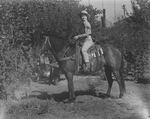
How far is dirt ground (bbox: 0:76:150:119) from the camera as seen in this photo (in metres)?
7.38

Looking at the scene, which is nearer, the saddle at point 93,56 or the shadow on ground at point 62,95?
the saddle at point 93,56

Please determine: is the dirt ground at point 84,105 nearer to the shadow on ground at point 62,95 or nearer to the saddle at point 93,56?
the shadow on ground at point 62,95

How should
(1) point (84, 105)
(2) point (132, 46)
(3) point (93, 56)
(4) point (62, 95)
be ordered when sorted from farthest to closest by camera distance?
(2) point (132, 46) → (4) point (62, 95) → (3) point (93, 56) → (1) point (84, 105)

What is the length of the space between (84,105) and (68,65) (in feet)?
4.57

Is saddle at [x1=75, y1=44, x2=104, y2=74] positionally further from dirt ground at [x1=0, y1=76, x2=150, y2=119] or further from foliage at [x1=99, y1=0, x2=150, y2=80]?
foliage at [x1=99, y1=0, x2=150, y2=80]

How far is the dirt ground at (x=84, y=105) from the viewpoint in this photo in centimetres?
738

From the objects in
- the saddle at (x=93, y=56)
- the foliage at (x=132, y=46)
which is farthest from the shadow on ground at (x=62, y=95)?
the foliage at (x=132, y=46)

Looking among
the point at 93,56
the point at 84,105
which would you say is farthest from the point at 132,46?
the point at 84,105

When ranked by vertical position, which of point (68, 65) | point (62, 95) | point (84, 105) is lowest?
point (84, 105)

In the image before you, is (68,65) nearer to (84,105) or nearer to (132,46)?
(84,105)

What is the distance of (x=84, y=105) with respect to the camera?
27.9ft

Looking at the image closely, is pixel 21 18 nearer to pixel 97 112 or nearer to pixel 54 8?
pixel 54 8

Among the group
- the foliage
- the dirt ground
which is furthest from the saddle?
the foliage

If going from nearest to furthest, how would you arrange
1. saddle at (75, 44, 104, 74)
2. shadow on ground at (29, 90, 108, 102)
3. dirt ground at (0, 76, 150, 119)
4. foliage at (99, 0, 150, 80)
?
dirt ground at (0, 76, 150, 119), saddle at (75, 44, 104, 74), shadow on ground at (29, 90, 108, 102), foliage at (99, 0, 150, 80)
